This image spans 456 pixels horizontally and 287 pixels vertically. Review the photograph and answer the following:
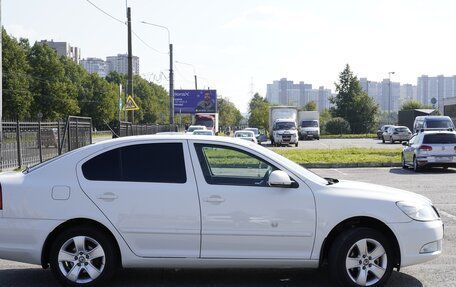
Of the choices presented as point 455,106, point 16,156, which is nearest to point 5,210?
point 16,156

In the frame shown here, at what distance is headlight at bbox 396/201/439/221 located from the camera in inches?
217

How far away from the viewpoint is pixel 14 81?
67.2 meters

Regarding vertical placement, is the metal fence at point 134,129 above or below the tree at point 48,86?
below

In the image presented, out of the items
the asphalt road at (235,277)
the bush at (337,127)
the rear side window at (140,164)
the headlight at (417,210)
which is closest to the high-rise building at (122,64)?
the bush at (337,127)

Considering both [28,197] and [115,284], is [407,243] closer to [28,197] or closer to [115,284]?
[115,284]

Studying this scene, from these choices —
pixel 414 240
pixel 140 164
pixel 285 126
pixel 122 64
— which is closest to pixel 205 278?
pixel 140 164

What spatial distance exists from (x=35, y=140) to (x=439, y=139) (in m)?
14.3

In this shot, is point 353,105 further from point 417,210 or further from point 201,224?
point 201,224

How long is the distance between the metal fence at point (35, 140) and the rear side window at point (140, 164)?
12.9 m

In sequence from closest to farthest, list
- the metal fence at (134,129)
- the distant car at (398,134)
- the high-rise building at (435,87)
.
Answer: the metal fence at (134,129) → the distant car at (398,134) → the high-rise building at (435,87)

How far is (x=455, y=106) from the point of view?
60.0 meters

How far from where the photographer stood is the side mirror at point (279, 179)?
17.6ft

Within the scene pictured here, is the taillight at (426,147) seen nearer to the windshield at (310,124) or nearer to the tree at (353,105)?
the windshield at (310,124)

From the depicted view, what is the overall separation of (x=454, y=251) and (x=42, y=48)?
8276 centimetres
